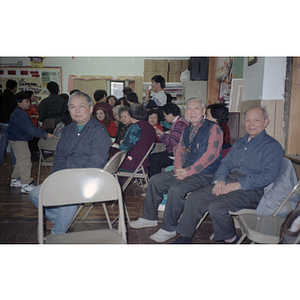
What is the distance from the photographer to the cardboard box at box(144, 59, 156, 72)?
5627 millimetres

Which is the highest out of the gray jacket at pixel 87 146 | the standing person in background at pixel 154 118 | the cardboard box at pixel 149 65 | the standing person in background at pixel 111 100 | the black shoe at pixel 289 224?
the cardboard box at pixel 149 65

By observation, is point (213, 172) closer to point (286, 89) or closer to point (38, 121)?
point (286, 89)

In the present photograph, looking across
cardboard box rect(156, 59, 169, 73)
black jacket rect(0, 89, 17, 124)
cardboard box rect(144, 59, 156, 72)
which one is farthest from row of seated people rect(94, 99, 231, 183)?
cardboard box rect(156, 59, 169, 73)

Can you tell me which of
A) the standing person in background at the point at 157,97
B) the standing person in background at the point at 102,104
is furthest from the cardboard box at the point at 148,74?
the standing person in background at the point at 102,104

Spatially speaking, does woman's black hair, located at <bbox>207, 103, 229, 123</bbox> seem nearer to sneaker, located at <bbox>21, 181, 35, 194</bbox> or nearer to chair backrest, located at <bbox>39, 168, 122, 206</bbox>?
chair backrest, located at <bbox>39, 168, 122, 206</bbox>

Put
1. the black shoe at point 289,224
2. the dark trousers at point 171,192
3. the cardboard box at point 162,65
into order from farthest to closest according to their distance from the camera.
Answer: the cardboard box at point 162,65 → the dark trousers at point 171,192 → the black shoe at point 289,224

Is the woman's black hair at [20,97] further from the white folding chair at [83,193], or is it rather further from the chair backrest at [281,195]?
the chair backrest at [281,195]

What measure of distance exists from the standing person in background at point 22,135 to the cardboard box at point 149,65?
3.31m

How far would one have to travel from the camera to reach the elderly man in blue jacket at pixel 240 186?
1785mm

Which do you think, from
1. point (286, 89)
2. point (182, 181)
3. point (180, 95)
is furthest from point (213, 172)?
point (180, 95)

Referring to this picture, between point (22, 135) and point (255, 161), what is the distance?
2.84 meters

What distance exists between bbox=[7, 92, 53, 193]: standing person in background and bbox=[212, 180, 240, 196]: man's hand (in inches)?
88.8

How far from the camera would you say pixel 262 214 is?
1775 millimetres
